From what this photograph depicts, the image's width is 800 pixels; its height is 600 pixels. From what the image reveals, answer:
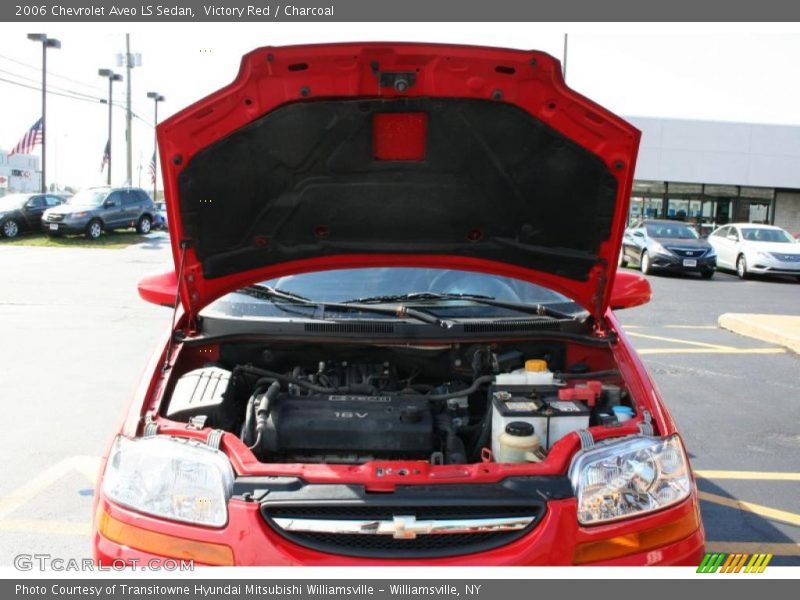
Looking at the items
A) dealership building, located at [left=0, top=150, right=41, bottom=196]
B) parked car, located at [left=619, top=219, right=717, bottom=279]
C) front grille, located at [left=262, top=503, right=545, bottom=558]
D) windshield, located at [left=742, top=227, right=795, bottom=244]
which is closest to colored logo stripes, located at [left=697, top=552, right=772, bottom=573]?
front grille, located at [left=262, top=503, right=545, bottom=558]

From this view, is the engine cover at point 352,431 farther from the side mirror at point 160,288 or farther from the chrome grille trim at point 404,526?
the side mirror at point 160,288

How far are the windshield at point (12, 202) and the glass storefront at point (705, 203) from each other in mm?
22762

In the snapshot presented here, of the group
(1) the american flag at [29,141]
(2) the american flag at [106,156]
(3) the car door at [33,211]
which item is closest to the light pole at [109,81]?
(2) the american flag at [106,156]

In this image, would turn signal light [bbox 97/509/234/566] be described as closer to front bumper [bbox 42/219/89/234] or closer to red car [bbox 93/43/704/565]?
red car [bbox 93/43/704/565]

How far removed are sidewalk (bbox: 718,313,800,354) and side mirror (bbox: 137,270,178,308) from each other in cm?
782

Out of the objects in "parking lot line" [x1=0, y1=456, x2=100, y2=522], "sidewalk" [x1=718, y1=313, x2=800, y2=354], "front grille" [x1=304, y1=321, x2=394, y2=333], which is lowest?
"parking lot line" [x1=0, y1=456, x2=100, y2=522]

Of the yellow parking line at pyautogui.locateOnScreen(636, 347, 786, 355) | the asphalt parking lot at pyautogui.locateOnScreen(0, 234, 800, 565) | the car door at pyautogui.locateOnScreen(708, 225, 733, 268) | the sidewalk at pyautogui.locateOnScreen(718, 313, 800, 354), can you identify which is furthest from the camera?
the car door at pyautogui.locateOnScreen(708, 225, 733, 268)

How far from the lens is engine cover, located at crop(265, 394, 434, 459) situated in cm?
293

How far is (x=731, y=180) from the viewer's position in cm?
2675

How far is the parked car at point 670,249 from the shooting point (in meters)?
16.9

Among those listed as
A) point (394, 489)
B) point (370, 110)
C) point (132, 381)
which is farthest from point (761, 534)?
point (132, 381)

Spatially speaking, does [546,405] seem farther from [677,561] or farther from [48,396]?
[48,396]

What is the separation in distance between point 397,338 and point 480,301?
525 mm

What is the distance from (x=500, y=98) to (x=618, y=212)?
2.43ft
